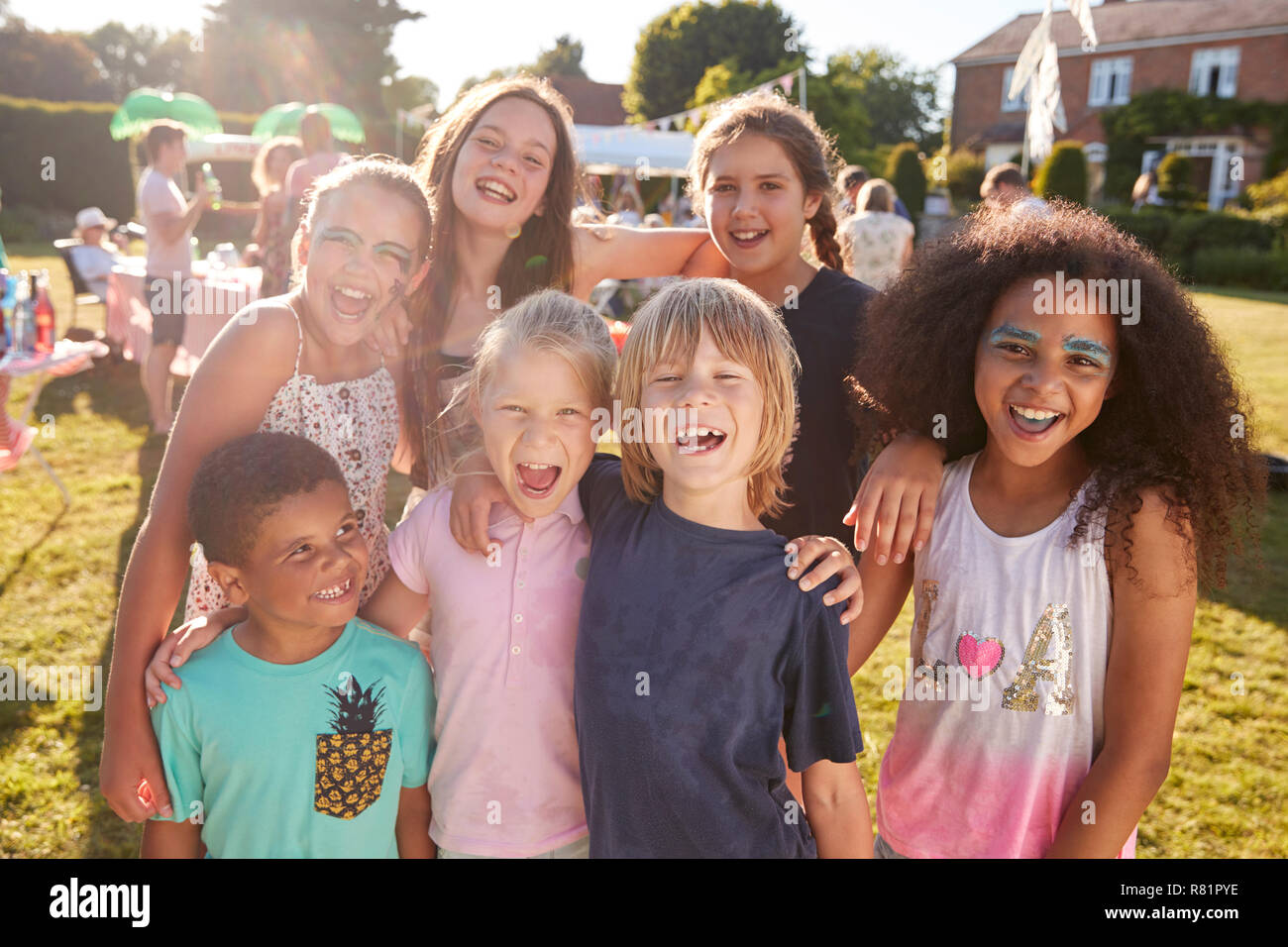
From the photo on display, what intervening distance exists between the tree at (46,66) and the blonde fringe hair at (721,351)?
46840mm

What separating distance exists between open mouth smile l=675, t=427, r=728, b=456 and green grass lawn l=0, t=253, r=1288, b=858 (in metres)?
1.25

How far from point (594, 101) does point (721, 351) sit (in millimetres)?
46038

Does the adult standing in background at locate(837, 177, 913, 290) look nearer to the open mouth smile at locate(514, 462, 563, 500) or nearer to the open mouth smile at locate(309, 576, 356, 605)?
the open mouth smile at locate(514, 462, 563, 500)

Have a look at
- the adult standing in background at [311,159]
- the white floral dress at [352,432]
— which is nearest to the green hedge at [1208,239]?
the adult standing in background at [311,159]

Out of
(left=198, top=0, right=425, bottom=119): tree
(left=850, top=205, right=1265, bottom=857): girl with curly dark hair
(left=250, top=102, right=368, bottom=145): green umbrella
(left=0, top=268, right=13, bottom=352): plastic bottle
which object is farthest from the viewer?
(left=198, top=0, right=425, bottom=119): tree

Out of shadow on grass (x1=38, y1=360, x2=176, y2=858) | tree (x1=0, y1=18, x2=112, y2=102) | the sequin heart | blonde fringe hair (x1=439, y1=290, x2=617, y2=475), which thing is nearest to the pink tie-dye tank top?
the sequin heart

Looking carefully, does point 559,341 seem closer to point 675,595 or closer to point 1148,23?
point 675,595

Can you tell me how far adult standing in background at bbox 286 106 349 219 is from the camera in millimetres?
6117

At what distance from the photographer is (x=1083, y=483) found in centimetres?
177

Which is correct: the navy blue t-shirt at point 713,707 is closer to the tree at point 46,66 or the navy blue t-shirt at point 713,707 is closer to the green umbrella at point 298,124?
the green umbrella at point 298,124

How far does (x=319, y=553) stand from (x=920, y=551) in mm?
1266

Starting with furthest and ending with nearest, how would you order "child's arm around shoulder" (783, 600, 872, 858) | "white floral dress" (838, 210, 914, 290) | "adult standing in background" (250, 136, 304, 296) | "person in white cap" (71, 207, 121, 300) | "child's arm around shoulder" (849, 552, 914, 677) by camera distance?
"person in white cap" (71, 207, 121, 300) < "white floral dress" (838, 210, 914, 290) < "adult standing in background" (250, 136, 304, 296) < "child's arm around shoulder" (849, 552, 914, 677) < "child's arm around shoulder" (783, 600, 872, 858)

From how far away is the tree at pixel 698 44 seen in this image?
3816 centimetres
